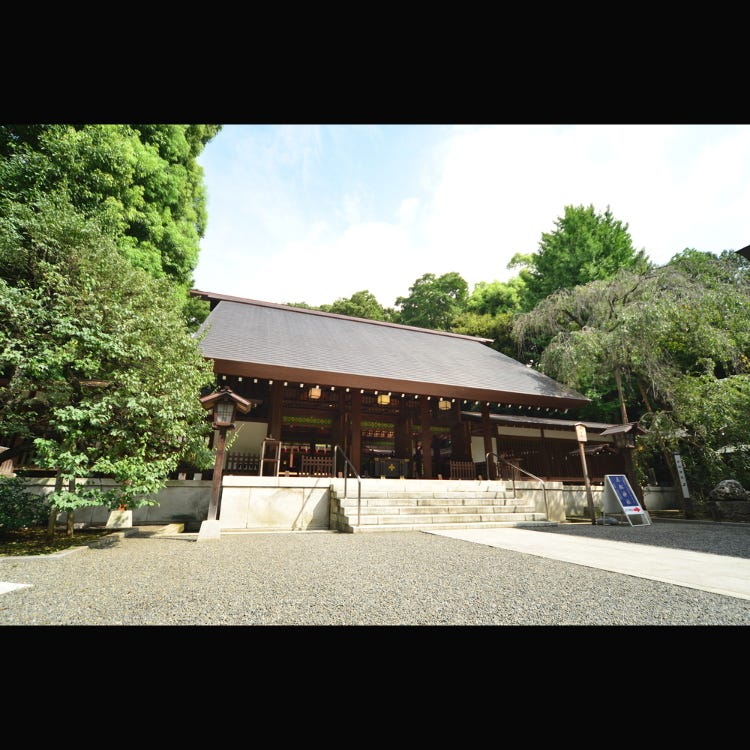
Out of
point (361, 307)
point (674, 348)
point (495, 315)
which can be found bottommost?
point (674, 348)

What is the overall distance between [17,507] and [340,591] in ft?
15.2

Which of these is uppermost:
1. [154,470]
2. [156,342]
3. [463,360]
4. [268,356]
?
[463,360]

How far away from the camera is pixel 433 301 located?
2831 cm

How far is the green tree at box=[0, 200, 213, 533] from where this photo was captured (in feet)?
14.5

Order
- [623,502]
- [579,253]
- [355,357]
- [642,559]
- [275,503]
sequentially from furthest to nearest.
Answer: [579,253] < [355,357] < [623,502] < [275,503] < [642,559]

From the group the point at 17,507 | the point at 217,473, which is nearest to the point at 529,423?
the point at 217,473

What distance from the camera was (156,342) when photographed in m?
5.48

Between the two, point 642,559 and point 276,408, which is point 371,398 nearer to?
point 276,408

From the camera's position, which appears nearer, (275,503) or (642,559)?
(642,559)
